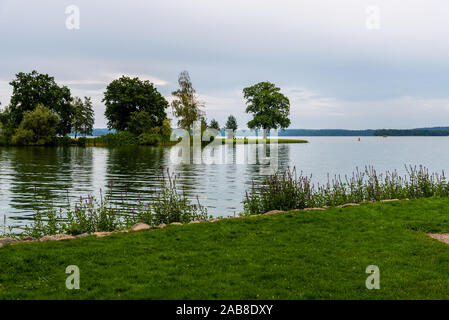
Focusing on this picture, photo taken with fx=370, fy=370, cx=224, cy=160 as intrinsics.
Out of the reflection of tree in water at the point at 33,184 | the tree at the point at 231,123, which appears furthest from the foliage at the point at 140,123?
the tree at the point at 231,123

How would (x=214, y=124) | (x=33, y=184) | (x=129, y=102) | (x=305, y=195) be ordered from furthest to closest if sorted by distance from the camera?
(x=214, y=124), (x=129, y=102), (x=33, y=184), (x=305, y=195)

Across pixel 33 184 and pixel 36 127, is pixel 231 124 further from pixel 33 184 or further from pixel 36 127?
pixel 33 184

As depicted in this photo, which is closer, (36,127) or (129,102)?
(36,127)

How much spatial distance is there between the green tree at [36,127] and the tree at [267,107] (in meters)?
51.4

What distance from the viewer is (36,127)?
71625mm

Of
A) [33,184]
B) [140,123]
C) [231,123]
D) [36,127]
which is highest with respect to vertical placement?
[231,123]

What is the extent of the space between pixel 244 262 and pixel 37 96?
3341 inches

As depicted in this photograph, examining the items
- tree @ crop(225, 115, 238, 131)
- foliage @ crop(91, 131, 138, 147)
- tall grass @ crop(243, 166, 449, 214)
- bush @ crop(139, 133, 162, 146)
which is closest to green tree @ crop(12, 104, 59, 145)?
foliage @ crop(91, 131, 138, 147)

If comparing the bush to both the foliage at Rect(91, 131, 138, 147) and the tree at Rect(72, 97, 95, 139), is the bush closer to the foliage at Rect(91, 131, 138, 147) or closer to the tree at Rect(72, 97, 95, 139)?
the foliage at Rect(91, 131, 138, 147)

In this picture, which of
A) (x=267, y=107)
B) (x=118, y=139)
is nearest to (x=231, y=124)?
(x=267, y=107)

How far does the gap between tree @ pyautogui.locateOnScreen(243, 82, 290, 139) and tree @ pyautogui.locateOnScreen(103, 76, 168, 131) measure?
2648 cm

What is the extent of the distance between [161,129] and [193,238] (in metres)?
76.6

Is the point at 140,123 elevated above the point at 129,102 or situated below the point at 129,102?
below

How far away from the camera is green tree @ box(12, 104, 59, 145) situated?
230 ft
